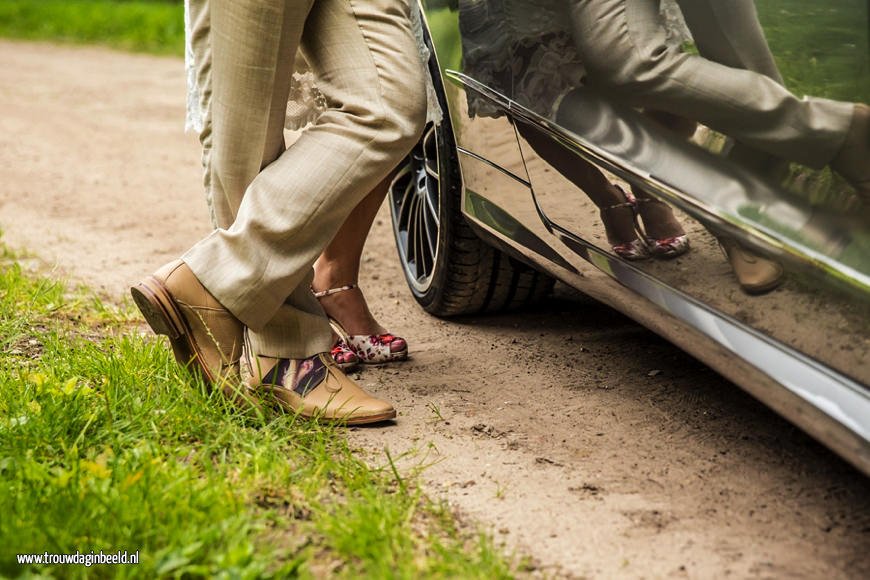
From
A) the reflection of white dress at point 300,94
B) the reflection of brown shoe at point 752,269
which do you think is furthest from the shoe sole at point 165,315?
the reflection of brown shoe at point 752,269

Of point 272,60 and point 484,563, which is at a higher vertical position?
point 272,60

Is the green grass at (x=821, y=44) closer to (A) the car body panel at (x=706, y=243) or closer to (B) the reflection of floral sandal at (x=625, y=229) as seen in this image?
(A) the car body panel at (x=706, y=243)

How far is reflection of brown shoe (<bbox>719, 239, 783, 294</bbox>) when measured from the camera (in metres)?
1.77

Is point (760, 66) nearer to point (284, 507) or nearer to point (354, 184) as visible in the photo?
point (354, 184)

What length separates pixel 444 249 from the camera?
3.00 metres

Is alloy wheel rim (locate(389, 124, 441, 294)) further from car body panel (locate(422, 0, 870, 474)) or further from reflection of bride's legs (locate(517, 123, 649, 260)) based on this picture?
reflection of bride's legs (locate(517, 123, 649, 260))

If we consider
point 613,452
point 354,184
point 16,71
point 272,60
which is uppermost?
point 272,60

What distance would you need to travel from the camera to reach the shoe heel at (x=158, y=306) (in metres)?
2.27

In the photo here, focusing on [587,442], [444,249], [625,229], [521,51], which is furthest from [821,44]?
[444,249]

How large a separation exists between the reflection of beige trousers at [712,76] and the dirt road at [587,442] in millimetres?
675

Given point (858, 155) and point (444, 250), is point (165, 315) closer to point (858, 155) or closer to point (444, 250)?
point (444, 250)

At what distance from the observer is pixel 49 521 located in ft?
5.84

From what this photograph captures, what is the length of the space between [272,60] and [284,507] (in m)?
0.88

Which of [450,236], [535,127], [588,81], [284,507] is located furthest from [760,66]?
[450,236]
